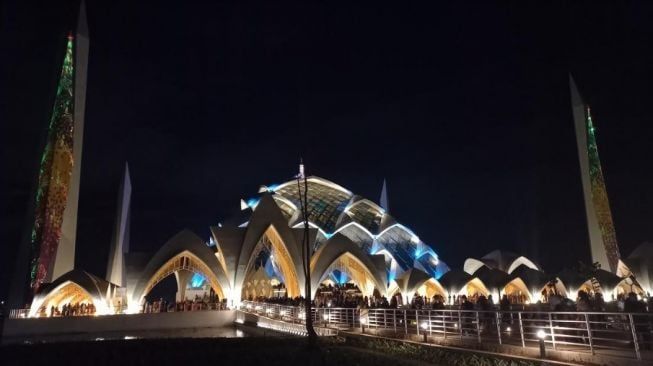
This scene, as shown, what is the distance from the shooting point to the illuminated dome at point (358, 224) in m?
52.1

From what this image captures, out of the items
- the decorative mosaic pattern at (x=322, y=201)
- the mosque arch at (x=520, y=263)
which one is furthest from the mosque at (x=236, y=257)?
the mosque arch at (x=520, y=263)

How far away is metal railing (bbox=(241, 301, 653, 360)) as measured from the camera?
34.6 ft

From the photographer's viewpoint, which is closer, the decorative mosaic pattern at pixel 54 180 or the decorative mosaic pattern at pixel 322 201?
the decorative mosaic pattern at pixel 54 180

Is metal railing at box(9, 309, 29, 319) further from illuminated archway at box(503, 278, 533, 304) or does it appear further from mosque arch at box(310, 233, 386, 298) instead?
illuminated archway at box(503, 278, 533, 304)

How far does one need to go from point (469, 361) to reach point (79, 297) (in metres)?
30.3

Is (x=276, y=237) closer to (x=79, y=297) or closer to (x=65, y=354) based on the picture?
(x=79, y=297)

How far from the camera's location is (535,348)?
9961 mm

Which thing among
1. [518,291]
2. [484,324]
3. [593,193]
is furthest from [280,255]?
[484,324]

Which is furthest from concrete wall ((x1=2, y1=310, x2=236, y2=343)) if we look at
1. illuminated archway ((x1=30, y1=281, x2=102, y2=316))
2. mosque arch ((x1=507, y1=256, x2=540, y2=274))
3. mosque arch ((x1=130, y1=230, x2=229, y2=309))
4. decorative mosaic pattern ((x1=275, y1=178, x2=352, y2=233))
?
mosque arch ((x1=507, y1=256, x2=540, y2=274))

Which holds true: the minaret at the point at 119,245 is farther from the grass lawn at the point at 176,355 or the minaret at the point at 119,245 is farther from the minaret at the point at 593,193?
the minaret at the point at 593,193

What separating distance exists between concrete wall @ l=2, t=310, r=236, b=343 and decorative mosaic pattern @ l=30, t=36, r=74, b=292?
16.3 ft

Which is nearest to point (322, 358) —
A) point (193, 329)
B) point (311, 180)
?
point (193, 329)

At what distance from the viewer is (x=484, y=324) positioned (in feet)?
44.5

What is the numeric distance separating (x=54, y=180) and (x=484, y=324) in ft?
89.8
